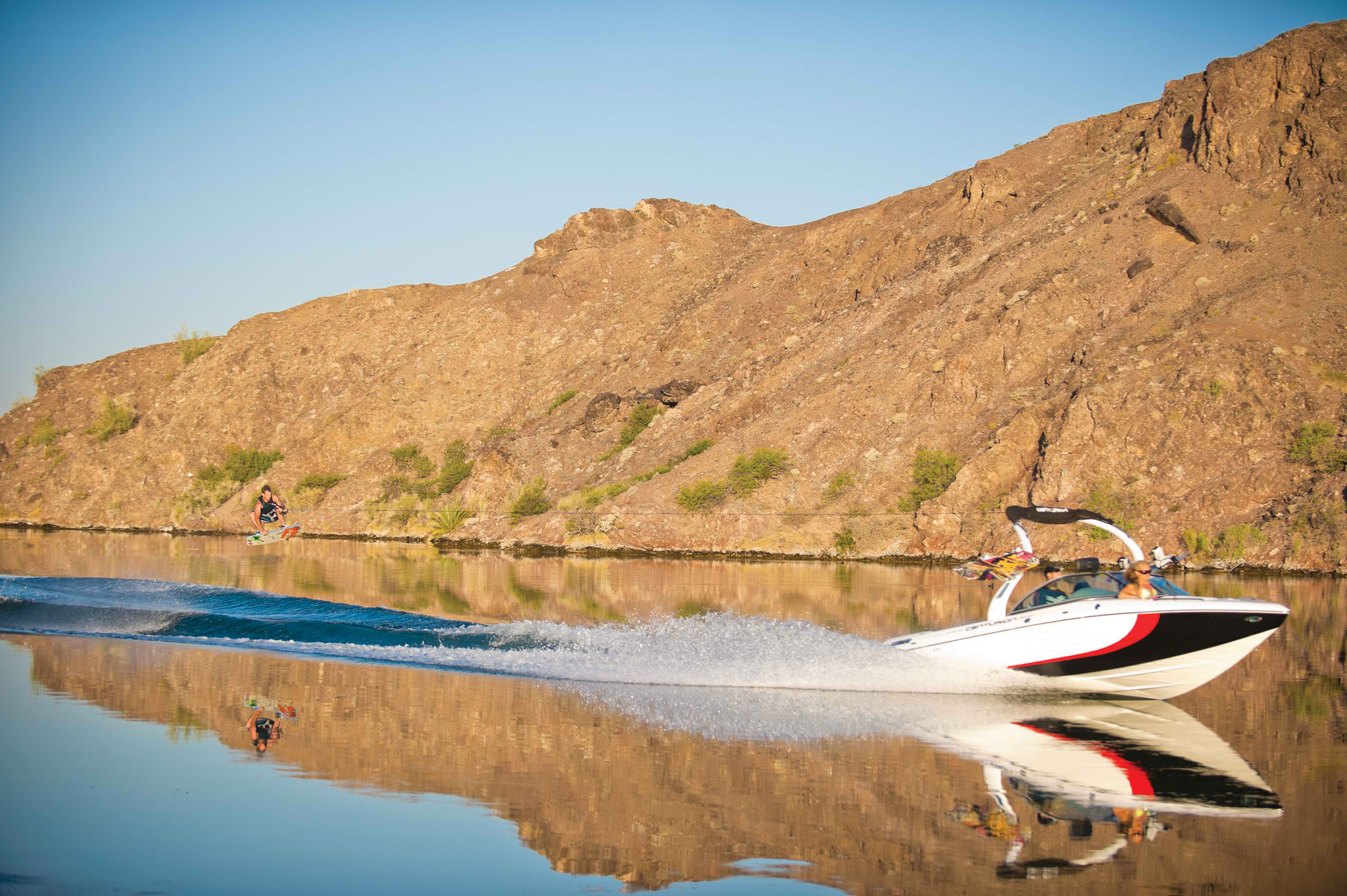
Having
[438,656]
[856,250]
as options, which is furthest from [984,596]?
[856,250]

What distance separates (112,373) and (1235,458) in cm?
8472

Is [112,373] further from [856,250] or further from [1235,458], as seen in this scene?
[1235,458]

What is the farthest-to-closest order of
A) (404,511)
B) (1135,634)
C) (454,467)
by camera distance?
1. (454,467)
2. (404,511)
3. (1135,634)

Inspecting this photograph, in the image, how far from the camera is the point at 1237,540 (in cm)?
4294

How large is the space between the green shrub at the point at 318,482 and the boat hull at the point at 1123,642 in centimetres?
6297

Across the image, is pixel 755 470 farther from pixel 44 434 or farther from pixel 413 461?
pixel 44 434

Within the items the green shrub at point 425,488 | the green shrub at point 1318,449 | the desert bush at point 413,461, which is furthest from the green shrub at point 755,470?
the desert bush at point 413,461

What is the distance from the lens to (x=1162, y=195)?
5728cm

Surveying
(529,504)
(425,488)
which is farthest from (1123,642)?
(425,488)

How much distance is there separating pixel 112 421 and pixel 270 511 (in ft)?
221

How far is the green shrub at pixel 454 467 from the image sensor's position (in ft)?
230

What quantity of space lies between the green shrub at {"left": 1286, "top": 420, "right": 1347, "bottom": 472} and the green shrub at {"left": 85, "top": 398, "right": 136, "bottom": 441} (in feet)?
257

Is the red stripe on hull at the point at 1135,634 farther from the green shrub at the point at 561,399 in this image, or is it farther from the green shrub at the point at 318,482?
the green shrub at the point at 318,482

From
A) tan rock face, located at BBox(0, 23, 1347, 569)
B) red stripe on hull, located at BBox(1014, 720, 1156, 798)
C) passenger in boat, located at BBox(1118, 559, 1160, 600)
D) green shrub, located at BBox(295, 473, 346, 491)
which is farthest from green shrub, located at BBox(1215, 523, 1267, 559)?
green shrub, located at BBox(295, 473, 346, 491)
